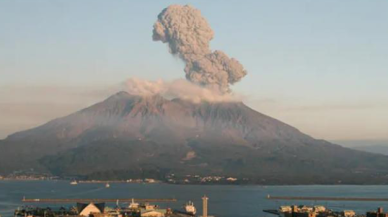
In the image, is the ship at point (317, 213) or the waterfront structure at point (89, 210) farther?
the waterfront structure at point (89, 210)

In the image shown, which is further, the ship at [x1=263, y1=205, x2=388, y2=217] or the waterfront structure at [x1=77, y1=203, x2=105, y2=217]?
the waterfront structure at [x1=77, y1=203, x2=105, y2=217]

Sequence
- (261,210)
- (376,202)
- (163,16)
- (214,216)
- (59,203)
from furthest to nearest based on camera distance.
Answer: (163,16) → (376,202) → (59,203) → (261,210) → (214,216)

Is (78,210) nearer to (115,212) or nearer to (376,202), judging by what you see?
→ (115,212)

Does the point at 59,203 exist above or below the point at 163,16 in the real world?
below

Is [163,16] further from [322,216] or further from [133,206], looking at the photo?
[322,216]

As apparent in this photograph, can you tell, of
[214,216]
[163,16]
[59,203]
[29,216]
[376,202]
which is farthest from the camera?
[163,16]

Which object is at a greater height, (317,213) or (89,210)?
(89,210)

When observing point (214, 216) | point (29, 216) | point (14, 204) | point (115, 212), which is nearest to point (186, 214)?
point (214, 216)

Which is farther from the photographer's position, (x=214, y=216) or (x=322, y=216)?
(x=214, y=216)

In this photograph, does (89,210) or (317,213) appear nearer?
(89,210)
